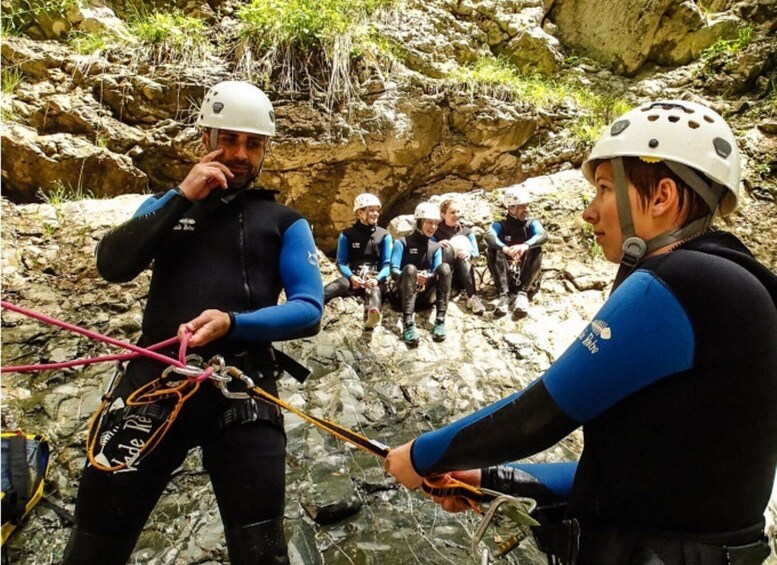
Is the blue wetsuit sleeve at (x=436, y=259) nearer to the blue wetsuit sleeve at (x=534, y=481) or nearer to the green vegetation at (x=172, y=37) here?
the green vegetation at (x=172, y=37)

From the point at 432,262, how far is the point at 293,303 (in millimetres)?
4395

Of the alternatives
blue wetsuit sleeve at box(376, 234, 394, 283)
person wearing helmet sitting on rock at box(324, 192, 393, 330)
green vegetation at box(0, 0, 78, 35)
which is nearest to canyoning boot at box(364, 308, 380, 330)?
person wearing helmet sitting on rock at box(324, 192, 393, 330)

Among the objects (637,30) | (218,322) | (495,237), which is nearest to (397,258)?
(495,237)

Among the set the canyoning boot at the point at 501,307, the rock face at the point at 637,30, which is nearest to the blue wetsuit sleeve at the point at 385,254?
the canyoning boot at the point at 501,307

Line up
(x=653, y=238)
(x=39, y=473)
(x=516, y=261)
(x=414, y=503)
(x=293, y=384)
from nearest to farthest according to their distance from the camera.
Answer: (x=653, y=238) < (x=39, y=473) < (x=414, y=503) < (x=293, y=384) < (x=516, y=261)

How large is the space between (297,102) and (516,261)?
373 cm

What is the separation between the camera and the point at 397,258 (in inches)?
235

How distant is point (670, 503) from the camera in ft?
2.93


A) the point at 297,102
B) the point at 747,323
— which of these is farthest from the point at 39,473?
the point at 297,102

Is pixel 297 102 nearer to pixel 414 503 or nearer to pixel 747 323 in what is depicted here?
pixel 414 503

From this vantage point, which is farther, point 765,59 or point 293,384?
point 765,59

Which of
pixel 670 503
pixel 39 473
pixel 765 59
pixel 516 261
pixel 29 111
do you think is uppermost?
pixel 765 59

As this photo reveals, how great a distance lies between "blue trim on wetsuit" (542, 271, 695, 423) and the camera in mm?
868

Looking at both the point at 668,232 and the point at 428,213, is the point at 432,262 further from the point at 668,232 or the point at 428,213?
the point at 668,232
